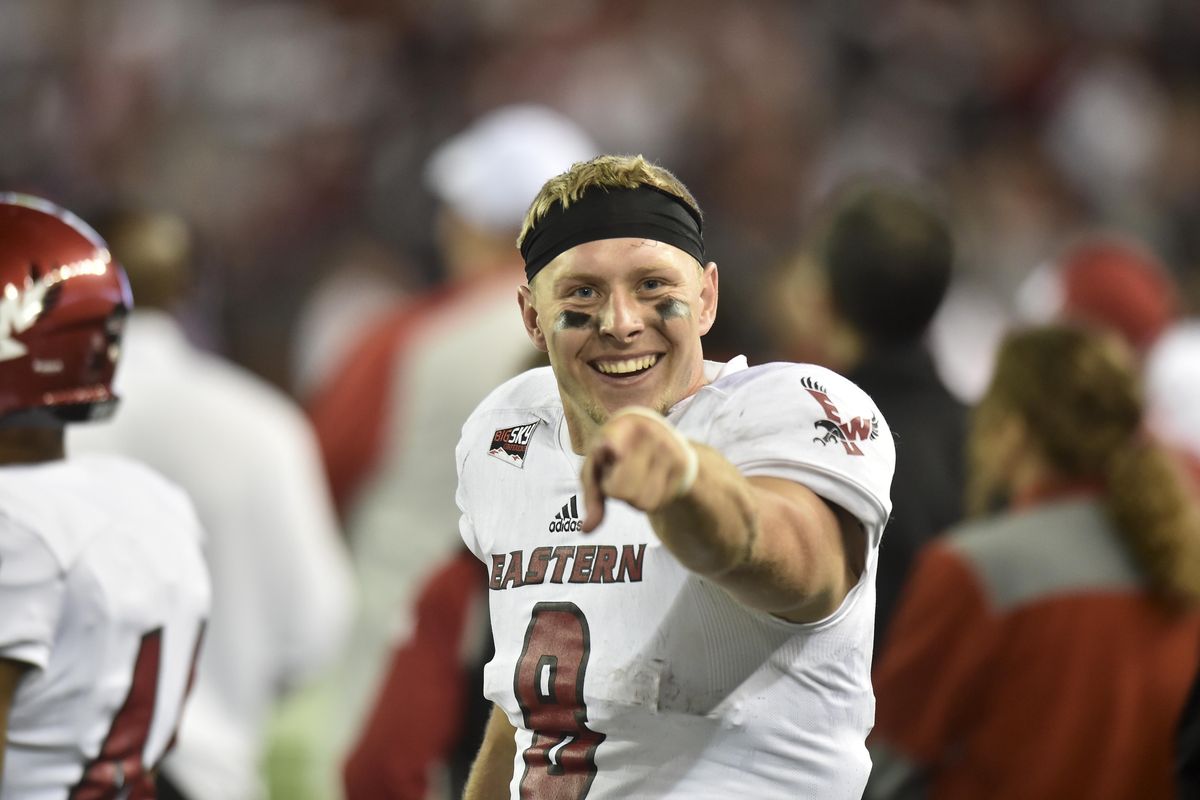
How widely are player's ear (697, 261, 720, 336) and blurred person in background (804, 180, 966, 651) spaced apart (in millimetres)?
1796

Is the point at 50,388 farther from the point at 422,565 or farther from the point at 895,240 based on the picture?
the point at 422,565

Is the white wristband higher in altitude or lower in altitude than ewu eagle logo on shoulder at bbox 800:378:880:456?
lower

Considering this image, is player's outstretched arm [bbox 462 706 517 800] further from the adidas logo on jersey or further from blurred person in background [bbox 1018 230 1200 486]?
blurred person in background [bbox 1018 230 1200 486]

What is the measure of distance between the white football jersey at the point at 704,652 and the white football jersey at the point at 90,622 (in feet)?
2.75

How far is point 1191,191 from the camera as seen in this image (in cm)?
1467

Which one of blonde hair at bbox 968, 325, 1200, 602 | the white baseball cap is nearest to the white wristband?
blonde hair at bbox 968, 325, 1200, 602

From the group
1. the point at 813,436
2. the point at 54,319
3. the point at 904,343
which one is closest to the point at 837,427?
the point at 813,436

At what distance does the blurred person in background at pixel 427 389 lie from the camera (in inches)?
224

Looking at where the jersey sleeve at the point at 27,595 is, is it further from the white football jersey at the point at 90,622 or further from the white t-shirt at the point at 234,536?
the white t-shirt at the point at 234,536

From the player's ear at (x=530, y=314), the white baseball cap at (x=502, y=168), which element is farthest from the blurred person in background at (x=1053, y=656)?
the white baseball cap at (x=502, y=168)

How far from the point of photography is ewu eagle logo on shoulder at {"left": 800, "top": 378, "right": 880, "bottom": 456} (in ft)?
7.33

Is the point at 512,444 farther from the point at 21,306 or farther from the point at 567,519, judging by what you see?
the point at 21,306

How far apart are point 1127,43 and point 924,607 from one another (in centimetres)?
1379

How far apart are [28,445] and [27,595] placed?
307mm
